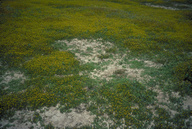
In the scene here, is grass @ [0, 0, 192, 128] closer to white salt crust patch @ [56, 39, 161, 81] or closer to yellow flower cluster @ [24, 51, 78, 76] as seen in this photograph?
yellow flower cluster @ [24, 51, 78, 76]

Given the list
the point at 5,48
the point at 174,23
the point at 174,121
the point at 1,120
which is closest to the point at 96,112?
the point at 174,121

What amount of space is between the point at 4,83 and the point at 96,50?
1042 centimetres

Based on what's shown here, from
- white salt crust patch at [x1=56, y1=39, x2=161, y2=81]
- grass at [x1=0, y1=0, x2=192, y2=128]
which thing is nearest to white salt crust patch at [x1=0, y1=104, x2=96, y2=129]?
grass at [x1=0, y1=0, x2=192, y2=128]

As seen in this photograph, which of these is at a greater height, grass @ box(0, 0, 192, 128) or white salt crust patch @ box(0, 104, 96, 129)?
grass @ box(0, 0, 192, 128)

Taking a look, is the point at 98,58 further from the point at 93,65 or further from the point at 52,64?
the point at 52,64

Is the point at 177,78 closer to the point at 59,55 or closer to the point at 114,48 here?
the point at 114,48

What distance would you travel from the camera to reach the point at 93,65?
14312 mm

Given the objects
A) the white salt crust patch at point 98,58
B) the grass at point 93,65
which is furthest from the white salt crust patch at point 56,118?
the white salt crust patch at point 98,58

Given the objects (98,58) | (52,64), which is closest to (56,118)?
(52,64)

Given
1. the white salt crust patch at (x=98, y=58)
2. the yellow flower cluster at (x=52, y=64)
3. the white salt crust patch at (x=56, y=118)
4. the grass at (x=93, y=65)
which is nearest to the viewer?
the white salt crust patch at (x=56, y=118)

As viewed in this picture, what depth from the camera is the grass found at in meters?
9.56

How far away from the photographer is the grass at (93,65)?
956 cm

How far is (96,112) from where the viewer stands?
9.35m

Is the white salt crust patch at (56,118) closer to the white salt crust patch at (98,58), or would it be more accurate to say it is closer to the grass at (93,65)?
the grass at (93,65)
